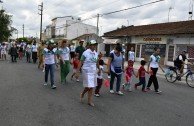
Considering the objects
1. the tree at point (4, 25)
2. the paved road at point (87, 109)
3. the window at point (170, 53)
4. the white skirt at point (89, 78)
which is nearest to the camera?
the paved road at point (87, 109)

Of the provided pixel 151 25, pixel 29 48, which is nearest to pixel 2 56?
pixel 29 48

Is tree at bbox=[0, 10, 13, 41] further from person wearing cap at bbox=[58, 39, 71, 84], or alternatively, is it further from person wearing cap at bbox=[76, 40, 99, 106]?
person wearing cap at bbox=[76, 40, 99, 106]

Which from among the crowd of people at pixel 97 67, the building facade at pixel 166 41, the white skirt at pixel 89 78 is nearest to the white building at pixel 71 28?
the building facade at pixel 166 41

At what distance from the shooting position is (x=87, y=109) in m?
6.45

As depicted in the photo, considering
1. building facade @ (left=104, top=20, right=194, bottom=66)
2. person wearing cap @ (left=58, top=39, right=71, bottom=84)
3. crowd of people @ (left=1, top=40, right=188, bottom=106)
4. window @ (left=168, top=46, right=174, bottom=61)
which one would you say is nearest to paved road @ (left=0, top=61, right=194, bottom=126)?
crowd of people @ (left=1, top=40, right=188, bottom=106)

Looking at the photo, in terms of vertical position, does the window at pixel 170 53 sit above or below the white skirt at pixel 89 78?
above

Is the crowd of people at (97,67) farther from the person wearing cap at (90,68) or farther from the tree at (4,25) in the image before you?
the tree at (4,25)

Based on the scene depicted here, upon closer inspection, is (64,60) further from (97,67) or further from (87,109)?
(87,109)

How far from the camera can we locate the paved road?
17.9 feet

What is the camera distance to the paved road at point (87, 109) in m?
5.47

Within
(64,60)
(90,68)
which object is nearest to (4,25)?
(64,60)

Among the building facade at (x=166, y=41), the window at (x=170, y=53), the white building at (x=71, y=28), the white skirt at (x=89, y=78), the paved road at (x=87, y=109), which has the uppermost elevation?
the white building at (x=71, y=28)

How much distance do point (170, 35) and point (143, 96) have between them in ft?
60.1

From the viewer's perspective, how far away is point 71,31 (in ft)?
220
